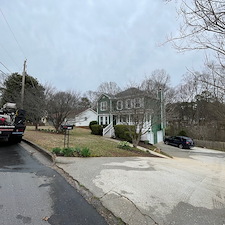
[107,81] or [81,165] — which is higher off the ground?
[107,81]

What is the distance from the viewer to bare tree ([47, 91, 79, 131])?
51.1 ft

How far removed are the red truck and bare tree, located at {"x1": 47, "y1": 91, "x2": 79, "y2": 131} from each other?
5.95 m

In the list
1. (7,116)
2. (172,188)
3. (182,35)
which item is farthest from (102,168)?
(7,116)

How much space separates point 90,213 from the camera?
2.52 metres

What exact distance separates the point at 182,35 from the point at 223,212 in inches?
122

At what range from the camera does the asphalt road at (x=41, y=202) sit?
2295 millimetres

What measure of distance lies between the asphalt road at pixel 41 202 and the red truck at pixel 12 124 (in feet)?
13.5

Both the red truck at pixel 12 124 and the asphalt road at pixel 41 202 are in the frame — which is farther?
the red truck at pixel 12 124

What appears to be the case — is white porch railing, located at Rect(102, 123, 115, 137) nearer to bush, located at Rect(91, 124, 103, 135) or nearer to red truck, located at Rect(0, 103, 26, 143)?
bush, located at Rect(91, 124, 103, 135)

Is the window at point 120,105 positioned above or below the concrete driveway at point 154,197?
above

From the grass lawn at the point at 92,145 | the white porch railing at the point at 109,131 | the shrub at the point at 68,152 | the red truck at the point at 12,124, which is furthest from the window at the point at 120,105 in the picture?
the shrub at the point at 68,152

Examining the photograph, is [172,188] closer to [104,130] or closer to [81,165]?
[81,165]

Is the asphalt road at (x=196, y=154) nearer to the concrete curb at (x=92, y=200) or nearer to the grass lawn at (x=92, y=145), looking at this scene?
the grass lawn at (x=92, y=145)

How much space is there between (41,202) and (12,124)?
6.83 meters
